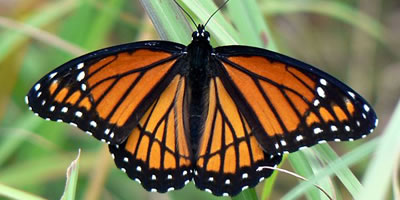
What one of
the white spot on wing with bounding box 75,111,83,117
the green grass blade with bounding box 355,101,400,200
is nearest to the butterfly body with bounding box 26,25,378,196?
the white spot on wing with bounding box 75,111,83,117

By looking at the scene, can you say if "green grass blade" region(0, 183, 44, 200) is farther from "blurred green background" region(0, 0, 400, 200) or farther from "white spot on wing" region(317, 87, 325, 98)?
"white spot on wing" region(317, 87, 325, 98)

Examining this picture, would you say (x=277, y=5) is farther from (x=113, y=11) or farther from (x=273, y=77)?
(x=273, y=77)

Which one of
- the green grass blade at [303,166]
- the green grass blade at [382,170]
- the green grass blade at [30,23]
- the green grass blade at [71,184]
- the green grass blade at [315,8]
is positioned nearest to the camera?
the green grass blade at [382,170]

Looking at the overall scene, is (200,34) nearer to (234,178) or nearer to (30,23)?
(234,178)

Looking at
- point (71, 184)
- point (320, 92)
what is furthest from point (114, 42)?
point (71, 184)

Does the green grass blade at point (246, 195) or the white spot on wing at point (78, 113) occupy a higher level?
the white spot on wing at point (78, 113)

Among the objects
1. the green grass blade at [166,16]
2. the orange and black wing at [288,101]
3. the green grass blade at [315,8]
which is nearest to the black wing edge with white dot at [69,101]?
the green grass blade at [166,16]

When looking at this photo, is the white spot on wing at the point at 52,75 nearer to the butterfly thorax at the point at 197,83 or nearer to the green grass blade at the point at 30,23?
the butterfly thorax at the point at 197,83

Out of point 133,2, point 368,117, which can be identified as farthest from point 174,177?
point 133,2
